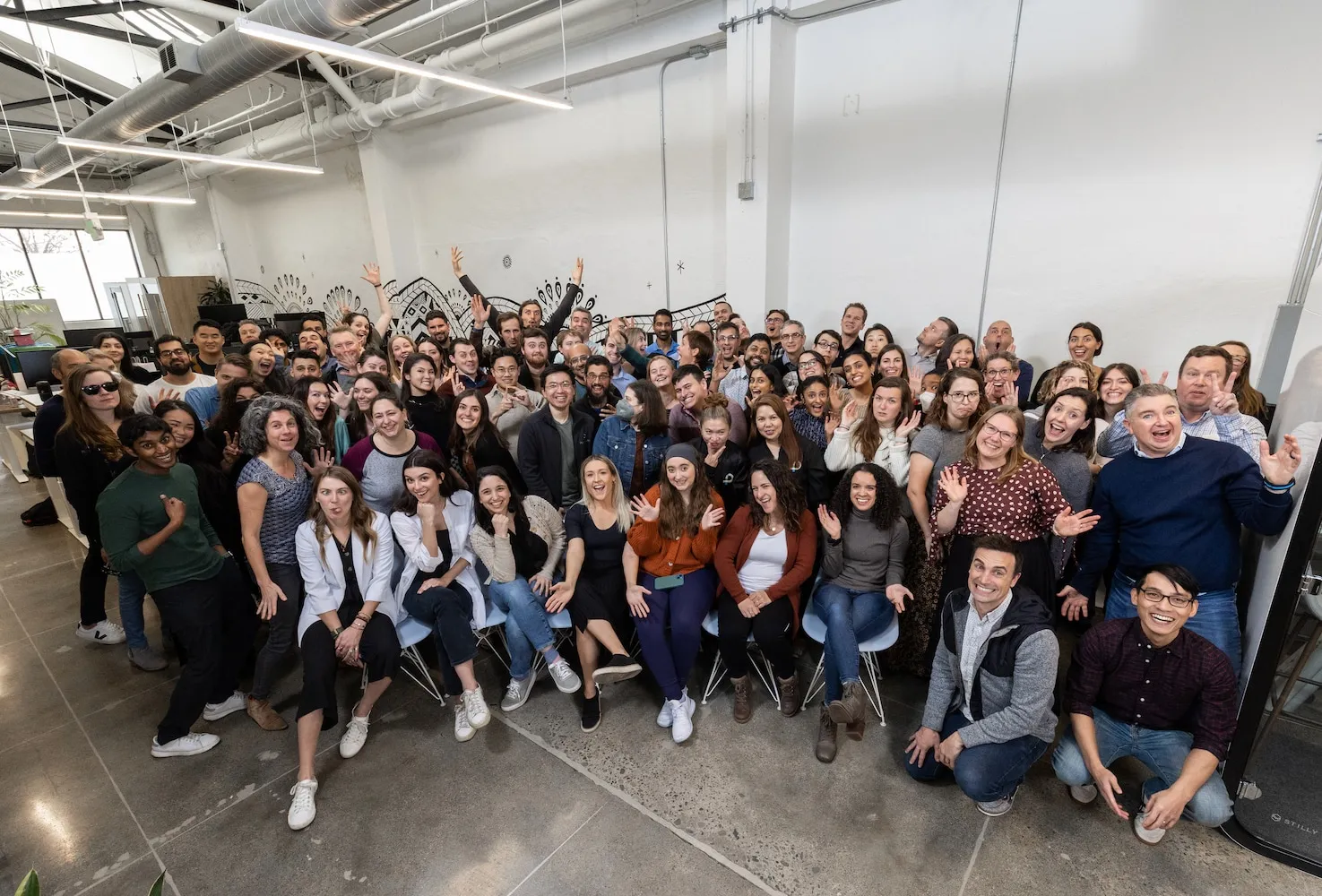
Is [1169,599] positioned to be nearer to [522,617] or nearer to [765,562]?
[765,562]

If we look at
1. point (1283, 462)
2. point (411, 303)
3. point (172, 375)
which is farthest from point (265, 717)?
point (411, 303)

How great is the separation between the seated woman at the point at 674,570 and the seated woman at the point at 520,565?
44 centimetres

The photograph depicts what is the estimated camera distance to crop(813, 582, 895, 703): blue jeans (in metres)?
2.55

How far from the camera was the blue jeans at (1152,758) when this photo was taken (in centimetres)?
203

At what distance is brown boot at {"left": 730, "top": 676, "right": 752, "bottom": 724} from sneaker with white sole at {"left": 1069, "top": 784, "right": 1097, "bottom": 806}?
1283mm

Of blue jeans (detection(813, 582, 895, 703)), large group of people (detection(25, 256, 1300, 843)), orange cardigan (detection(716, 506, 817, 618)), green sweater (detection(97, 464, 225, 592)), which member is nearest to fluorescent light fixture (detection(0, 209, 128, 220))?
large group of people (detection(25, 256, 1300, 843))

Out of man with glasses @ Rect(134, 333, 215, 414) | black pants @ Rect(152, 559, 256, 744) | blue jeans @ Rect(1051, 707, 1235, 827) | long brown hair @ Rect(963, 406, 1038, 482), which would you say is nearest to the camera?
blue jeans @ Rect(1051, 707, 1235, 827)

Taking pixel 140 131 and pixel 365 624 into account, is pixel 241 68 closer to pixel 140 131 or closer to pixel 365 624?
pixel 140 131

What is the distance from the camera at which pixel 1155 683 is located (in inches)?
80.1

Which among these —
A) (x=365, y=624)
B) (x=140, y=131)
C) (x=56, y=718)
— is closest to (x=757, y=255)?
(x=365, y=624)

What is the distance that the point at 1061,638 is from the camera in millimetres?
3273

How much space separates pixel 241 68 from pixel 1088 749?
7516 millimetres

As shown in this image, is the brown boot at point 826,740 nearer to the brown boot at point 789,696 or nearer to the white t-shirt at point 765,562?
the brown boot at point 789,696

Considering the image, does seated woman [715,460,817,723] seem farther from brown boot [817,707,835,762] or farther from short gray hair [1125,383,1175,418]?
short gray hair [1125,383,1175,418]
